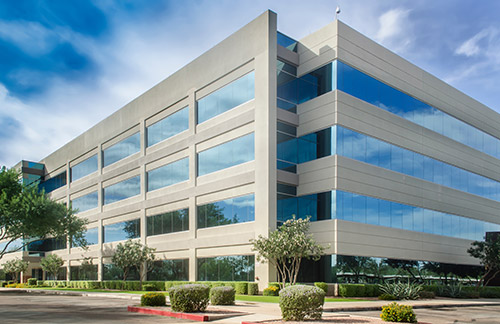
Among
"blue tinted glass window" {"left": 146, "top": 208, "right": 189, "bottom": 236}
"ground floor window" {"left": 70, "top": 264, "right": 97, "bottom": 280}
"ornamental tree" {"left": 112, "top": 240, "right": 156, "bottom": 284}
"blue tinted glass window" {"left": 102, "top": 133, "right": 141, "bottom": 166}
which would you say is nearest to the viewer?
"blue tinted glass window" {"left": 146, "top": 208, "right": 189, "bottom": 236}

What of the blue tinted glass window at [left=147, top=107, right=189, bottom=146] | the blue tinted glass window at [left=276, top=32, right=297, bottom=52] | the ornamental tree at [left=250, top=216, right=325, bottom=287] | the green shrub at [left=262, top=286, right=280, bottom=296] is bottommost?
the green shrub at [left=262, top=286, right=280, bottom=296]

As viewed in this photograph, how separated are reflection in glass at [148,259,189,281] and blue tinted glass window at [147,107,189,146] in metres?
12.2

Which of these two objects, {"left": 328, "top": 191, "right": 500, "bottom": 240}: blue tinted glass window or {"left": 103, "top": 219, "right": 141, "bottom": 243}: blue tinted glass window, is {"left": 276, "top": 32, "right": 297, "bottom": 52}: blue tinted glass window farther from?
{"left": 103, "top": 219, "right": 141, "bottom": 243}: blue tinted glass window

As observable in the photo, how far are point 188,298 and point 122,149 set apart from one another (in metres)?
39.9

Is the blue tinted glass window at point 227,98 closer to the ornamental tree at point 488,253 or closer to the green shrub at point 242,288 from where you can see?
the green shrub at point 242,288

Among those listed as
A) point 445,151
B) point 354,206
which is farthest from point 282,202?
point 445,151

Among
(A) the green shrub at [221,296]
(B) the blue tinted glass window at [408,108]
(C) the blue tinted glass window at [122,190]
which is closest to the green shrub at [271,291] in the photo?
(A) the green shrub at [221,296]

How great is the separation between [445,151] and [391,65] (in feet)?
35.0

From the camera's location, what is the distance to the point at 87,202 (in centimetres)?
6425

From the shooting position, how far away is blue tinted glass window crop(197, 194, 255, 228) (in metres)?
36.2

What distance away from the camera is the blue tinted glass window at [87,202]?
62.5 m

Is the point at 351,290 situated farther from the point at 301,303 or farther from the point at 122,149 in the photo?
the point at 122,149

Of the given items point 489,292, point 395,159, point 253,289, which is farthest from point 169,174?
point 489,292

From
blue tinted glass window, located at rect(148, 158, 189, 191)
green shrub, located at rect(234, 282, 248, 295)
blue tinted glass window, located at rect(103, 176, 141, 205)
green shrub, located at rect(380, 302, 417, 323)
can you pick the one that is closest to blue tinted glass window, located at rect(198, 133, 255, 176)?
blue tinted glass window, located at rect(148, 158, 189, 191)
